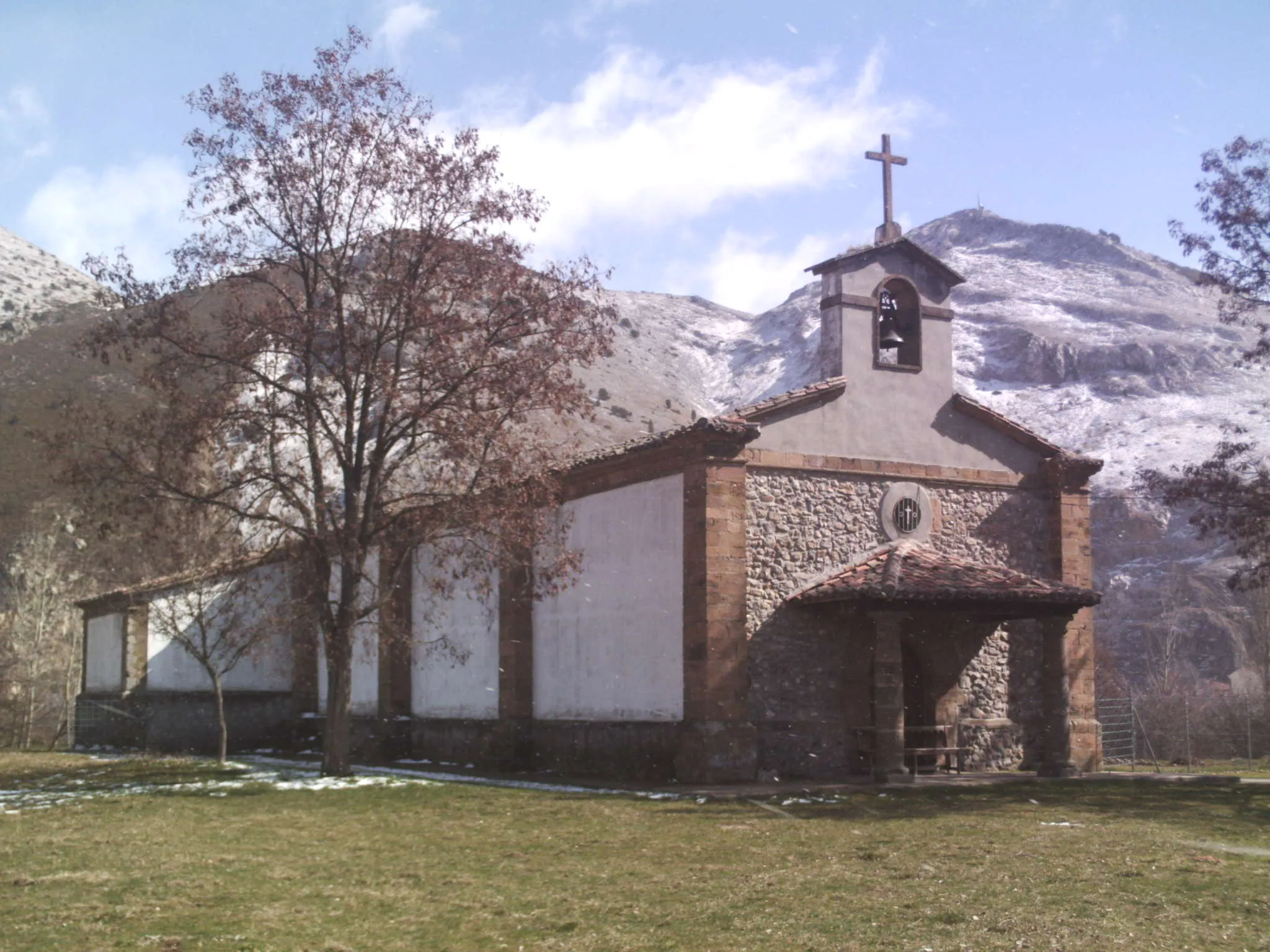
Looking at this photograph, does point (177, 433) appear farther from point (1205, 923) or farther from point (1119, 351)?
point (1119, 351)

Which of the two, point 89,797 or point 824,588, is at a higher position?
point 824,588

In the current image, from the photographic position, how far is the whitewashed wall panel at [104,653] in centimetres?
3250

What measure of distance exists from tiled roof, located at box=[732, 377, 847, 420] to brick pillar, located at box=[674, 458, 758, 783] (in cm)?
85

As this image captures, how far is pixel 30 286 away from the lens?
287ft

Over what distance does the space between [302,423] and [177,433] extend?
180cm

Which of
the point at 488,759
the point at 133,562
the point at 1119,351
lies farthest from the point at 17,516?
the point at 1119,351

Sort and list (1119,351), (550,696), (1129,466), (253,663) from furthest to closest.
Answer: (1119,351)
(1129,466)
(253,663)
(550,696)

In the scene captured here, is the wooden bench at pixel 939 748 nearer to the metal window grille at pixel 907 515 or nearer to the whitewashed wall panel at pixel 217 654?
the metal window grille at pixel 907 515

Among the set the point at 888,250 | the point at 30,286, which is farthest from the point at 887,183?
the point at 30,286

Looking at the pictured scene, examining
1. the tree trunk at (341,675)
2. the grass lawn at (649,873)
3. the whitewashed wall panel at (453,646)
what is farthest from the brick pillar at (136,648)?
the grass lawn at (649,873)

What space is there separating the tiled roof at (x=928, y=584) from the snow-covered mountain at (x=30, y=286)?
68263 millimetres

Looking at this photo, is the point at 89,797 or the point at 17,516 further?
the point at 17,516

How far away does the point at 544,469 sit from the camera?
20391 millimetres

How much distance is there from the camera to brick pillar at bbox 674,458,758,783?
61.6 ft
